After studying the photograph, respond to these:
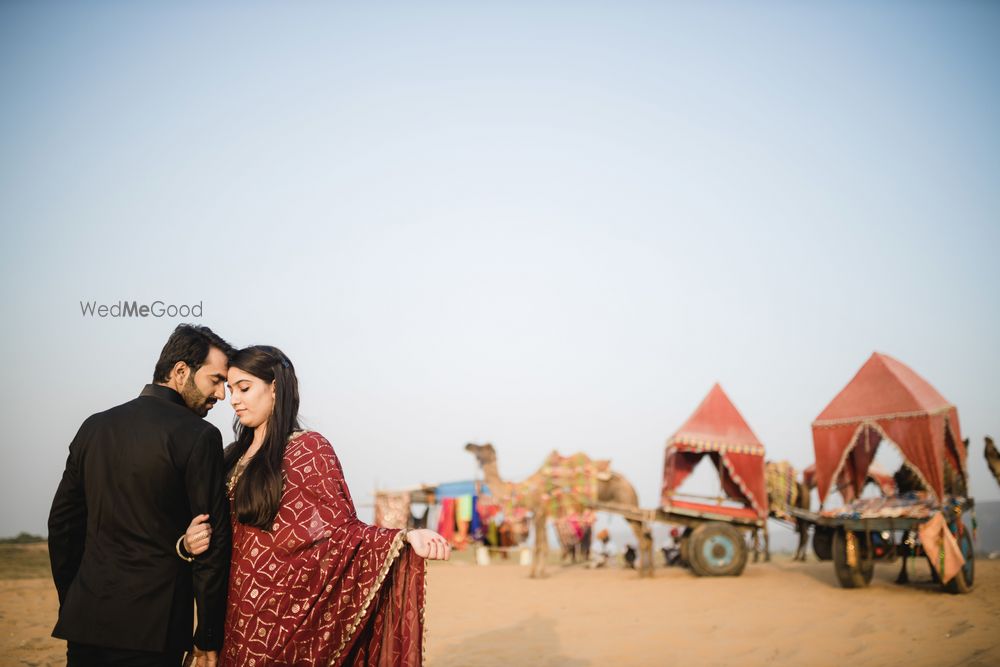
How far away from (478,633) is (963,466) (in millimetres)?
8825

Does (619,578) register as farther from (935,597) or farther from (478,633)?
(478,633)

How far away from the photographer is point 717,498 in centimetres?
1431

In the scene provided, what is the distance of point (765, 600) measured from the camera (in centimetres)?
1034

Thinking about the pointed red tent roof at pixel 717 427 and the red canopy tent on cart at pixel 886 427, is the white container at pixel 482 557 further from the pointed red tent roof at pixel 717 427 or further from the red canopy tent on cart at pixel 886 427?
the red canopy tent on cart at pixel 886 427

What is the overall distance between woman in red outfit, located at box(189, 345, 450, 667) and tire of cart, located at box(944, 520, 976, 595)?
9622mm

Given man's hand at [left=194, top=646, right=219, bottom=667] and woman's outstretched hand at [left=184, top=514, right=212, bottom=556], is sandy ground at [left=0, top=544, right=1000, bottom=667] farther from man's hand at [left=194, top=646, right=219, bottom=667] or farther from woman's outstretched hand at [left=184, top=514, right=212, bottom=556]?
woman's outstretched hand at [left=184, top=514, right=212, bottom=556]

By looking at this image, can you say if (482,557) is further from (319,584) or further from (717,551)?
(319,584)

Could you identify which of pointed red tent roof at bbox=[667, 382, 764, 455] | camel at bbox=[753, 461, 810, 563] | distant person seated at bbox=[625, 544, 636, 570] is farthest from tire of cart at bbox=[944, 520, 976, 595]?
distant person seated at bbox=[625, 544, 636, 570]

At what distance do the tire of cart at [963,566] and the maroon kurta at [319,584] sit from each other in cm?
962

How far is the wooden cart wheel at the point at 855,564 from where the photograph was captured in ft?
36.5

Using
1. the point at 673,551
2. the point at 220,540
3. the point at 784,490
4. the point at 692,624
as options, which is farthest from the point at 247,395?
the point at 784,490

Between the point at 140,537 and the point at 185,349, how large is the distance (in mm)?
778

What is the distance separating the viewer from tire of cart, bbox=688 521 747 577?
1366 cm

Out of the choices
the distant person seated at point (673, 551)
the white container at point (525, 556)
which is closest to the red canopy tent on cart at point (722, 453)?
the distant person seated at point (673, 551)
